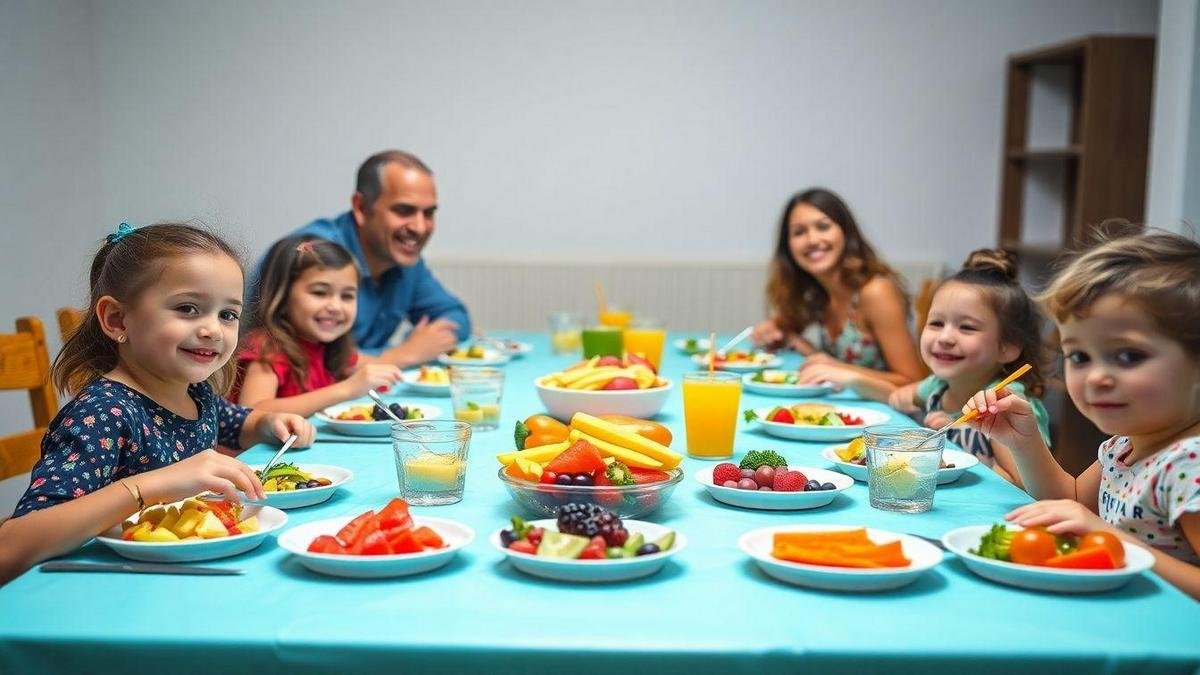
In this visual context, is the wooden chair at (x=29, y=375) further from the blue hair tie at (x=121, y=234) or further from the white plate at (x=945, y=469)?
the white plate at (x=945, y=469)

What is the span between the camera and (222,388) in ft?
6.25

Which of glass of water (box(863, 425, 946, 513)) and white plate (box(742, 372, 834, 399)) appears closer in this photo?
glass of water (box(863, 425, 946, 513))

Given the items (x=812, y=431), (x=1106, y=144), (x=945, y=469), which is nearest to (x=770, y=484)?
(x=945, y=469)

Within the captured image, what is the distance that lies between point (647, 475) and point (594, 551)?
29 centimetres

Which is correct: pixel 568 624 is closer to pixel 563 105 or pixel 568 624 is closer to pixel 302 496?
pixel 302 496

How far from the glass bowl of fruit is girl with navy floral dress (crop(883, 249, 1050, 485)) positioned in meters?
0.94

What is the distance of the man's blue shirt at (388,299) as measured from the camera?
3529mm

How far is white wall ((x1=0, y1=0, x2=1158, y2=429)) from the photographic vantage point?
5094 millimetres

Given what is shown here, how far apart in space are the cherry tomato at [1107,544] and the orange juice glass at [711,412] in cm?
67

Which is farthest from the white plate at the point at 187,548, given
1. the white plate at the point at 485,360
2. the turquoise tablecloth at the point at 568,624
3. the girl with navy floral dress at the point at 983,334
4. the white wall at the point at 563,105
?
the white wall at the point at 563,105

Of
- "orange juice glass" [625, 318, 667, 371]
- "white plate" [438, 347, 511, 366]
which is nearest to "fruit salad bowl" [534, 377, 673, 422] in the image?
"orange juice glass" [625, 318, 667, 371]

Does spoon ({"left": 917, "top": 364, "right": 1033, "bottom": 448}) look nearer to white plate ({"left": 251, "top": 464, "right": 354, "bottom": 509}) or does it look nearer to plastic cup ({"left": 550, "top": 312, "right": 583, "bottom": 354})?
white plate ({"left": 251, "top": 464, "right": 354, "bottom": 509})

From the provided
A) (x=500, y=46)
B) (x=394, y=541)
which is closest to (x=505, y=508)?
(x=394, y=541)

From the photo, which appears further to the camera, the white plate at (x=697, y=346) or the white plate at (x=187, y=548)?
the white plate at (x=697, y=346)
